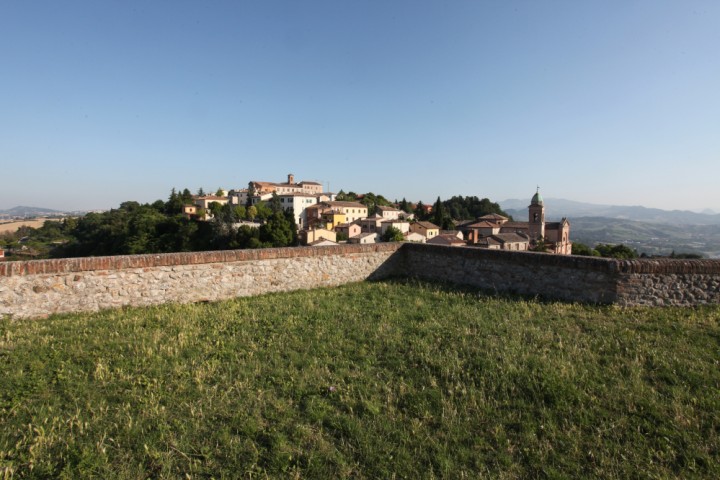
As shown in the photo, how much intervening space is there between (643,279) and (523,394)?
5.17m

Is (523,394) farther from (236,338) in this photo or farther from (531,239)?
(531,239)

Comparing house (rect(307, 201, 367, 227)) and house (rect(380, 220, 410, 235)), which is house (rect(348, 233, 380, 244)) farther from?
house (rect(307, 201, 367, 227))

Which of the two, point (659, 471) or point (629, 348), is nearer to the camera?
point (659, 471)

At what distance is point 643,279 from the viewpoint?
23.0 feet

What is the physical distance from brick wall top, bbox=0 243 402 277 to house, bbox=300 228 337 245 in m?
50.4

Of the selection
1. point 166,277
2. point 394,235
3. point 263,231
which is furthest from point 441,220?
point 166,277

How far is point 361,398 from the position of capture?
12.2 ft

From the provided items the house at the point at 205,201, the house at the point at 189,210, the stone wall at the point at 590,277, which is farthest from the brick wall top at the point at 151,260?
the house at the point at 205,201

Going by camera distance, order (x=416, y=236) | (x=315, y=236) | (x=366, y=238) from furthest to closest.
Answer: (x=416, y=236) < (x=366, y=238) < (x=315, y=236)

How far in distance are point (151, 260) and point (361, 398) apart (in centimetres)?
595

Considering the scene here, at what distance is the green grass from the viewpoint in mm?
2855

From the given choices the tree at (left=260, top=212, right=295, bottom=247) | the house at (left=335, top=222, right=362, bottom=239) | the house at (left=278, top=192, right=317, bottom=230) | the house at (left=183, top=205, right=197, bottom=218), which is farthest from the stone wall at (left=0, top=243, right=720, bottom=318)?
the house at (left=183, top=205, right=197, bottom=218)

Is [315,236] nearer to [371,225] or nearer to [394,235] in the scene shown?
[394,235]

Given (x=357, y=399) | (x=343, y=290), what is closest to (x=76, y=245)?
(x=343, y=290)
